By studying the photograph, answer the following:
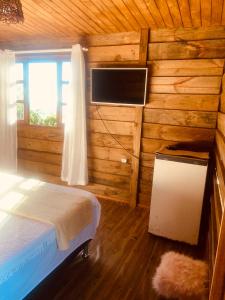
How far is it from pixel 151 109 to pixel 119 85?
548 mm

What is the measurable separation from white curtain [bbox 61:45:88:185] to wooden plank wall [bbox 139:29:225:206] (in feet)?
3.14

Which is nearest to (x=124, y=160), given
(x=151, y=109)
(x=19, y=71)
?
(x=151, y=109)

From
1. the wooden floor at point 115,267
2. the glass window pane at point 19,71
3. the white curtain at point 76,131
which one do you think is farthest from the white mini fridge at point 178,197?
the glass window pane at point 19,71

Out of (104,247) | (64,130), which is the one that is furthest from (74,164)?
(104,247)

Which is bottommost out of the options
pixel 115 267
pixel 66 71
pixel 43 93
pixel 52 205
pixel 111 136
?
pixel 115 267

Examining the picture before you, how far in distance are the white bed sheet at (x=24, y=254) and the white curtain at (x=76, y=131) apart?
6.32ft

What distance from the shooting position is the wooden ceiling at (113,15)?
2.32 m

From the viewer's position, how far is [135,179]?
346 centimetres

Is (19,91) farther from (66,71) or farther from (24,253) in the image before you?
(24,253)

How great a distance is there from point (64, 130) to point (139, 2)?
2196mm

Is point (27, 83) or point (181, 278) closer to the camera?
point (181, 278)

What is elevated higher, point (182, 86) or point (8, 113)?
point (182, 86)

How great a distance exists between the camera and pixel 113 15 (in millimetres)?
2658

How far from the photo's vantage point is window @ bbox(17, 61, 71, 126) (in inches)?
151
